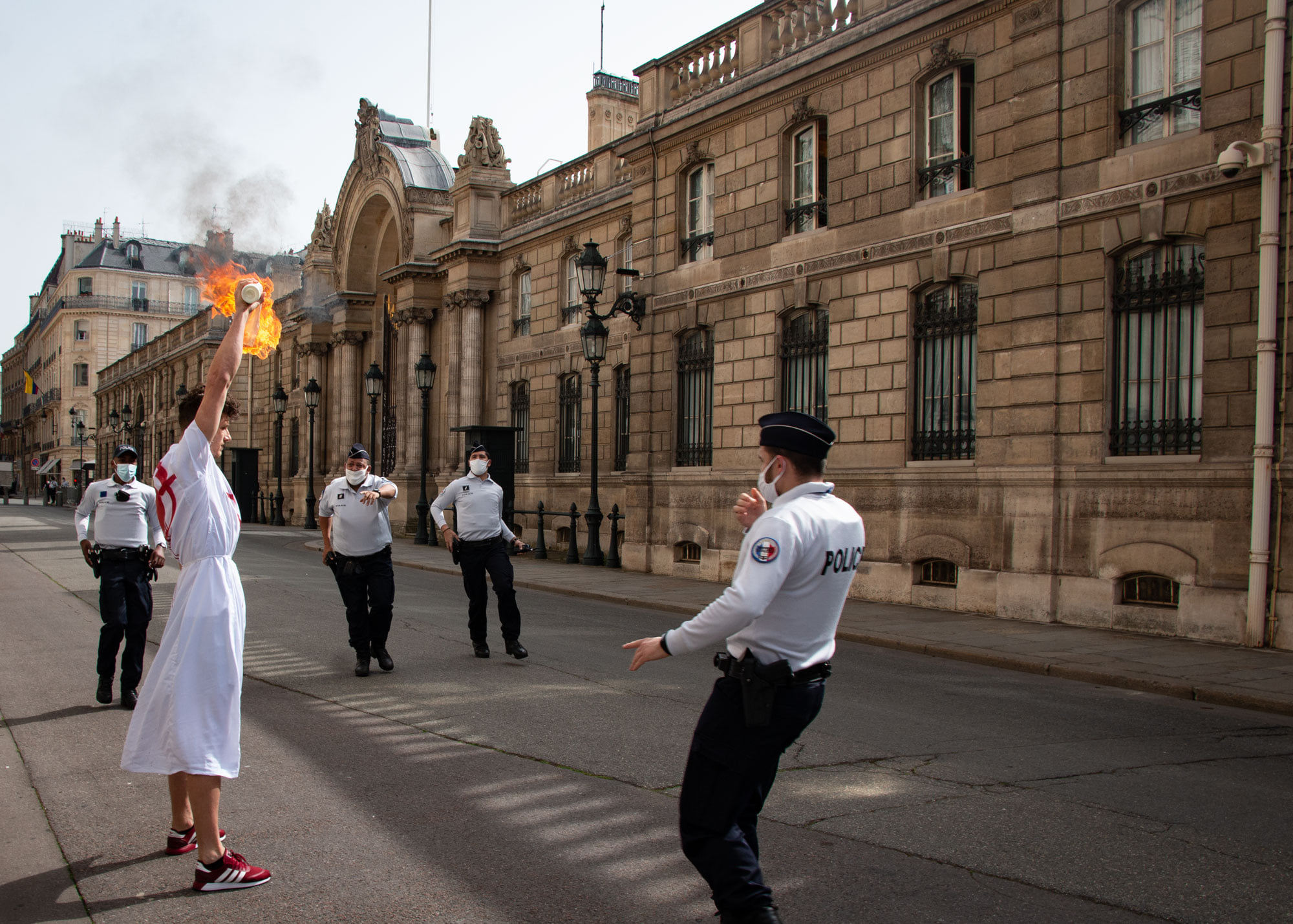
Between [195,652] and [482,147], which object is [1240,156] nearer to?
[195,652]

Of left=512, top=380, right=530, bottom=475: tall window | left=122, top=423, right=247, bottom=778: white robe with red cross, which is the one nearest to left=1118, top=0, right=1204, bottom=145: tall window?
left=122, top=423, right=247, bottom=778: white robe with red cross

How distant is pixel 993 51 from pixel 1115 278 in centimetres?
369

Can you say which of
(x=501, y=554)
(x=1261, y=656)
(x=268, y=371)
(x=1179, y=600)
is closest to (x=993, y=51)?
(x=1179, y=600)

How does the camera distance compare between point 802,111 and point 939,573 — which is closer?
point 939,573

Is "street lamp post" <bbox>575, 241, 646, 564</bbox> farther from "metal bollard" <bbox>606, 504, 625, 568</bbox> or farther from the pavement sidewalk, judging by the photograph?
the pavement sidewalk

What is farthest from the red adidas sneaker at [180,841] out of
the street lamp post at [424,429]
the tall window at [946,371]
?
the street lamp post at [424,429]

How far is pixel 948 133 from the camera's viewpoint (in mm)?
15508

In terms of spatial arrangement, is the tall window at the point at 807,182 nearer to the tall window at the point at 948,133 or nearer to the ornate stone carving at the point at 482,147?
the tall window at the point at 948,133

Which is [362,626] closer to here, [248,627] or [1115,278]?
[248,627]

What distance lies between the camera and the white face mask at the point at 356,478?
31.8 ft

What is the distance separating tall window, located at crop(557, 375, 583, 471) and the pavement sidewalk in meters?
9.32

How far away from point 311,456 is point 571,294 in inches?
719

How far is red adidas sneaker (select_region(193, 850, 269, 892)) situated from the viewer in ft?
14.3

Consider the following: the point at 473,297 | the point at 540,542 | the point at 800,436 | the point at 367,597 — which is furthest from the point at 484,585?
the point at 473,297
